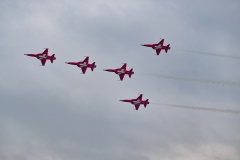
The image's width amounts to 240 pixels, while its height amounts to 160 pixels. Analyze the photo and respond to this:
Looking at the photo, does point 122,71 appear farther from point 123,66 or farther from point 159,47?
point 159,47

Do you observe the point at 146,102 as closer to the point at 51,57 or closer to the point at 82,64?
the point at 82,64

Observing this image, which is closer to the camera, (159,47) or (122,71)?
(122,71)

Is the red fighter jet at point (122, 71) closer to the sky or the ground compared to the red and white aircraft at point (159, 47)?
closer to the ground

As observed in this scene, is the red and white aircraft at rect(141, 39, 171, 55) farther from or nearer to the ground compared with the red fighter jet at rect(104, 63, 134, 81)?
farther from the ground

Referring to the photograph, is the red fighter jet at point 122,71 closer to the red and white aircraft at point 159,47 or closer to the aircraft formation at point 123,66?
the aircraft formation at point 123,66

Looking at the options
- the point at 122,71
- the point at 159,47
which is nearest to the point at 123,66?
the point at 122,71

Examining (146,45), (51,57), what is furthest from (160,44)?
(51,57)

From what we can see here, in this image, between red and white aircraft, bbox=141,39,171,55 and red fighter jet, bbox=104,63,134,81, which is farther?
red and white aircraft, bbox=141,39,171,55

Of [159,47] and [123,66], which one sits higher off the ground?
[159,47]

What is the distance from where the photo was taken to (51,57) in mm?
144875

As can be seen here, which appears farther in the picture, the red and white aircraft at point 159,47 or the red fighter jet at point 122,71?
the red and white aircraft at point 159,47

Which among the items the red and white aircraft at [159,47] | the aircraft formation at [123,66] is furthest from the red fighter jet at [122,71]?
the red and white aircraft at [159,47]

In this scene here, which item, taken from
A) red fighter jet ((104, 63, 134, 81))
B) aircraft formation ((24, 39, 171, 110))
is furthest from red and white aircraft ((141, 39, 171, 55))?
red fighter jet ((104, 63, 134, 81))

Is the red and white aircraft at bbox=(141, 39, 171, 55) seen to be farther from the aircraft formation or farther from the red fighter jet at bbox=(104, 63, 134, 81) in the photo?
the red fighter jet at bbox=(104, 63, 134, 81)
